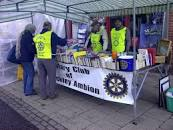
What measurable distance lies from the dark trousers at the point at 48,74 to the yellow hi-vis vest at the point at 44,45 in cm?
13

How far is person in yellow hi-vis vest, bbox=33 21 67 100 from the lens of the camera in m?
5.43

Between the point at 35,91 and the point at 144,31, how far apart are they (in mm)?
4292

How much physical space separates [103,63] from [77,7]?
306 cm

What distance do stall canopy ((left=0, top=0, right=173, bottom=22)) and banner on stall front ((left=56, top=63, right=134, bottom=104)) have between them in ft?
6.05

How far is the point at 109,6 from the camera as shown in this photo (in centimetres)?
666

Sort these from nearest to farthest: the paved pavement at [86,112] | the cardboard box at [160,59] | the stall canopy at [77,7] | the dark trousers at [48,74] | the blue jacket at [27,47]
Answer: the paved pavement at [86,112], the cardboard box at [160,59], the dark trousers at [48,74], the stall canopy at [77,7], the blue jacket at [27,47]

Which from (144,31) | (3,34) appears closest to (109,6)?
(144,31)

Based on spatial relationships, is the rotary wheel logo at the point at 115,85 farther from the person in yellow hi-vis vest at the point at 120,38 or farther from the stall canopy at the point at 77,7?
the stall canopy at the point at 77,7

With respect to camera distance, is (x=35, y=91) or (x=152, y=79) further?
(x=152, y=79)

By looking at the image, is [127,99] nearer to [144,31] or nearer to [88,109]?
[88,109]

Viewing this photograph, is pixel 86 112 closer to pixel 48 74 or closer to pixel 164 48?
pixel 48 74

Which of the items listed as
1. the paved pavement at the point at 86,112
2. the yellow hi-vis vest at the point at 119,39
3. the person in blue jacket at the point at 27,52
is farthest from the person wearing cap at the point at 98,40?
the person in blue jacket at the point at 27,52

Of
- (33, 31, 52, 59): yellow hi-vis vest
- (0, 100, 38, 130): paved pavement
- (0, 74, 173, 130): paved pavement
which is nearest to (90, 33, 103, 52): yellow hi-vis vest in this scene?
(0, 74, 173, 130): paved pavement

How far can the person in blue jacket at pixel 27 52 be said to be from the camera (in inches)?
232
